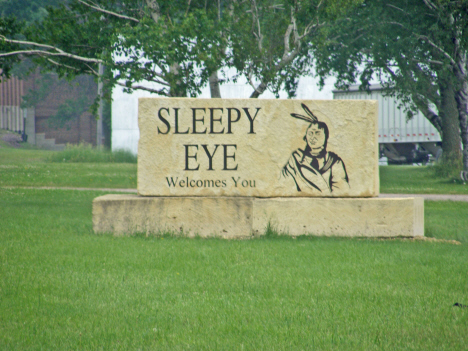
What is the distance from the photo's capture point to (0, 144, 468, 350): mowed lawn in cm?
354

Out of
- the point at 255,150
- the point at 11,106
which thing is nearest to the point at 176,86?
the point at 255,150

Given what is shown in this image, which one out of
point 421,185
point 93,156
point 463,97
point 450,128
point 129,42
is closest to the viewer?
point 129,42

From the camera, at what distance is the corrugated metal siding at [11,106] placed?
134 feet

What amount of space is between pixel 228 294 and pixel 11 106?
4066 centimetres

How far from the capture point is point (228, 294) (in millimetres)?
4609

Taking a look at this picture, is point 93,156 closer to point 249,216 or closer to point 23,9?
point 23,9

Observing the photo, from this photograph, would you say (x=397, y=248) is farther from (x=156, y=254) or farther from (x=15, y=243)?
Answer: (x=15, y=243)

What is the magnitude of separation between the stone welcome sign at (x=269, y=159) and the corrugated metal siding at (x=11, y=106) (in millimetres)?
36748

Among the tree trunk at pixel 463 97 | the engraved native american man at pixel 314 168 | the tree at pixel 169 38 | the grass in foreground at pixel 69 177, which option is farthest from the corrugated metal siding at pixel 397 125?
the engraved native american man at pixel 314 168

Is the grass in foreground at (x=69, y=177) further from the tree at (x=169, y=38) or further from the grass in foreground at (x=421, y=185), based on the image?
the grass in foreground at (x=421, y=185)

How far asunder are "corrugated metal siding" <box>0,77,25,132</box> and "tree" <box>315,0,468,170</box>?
92.6 feet

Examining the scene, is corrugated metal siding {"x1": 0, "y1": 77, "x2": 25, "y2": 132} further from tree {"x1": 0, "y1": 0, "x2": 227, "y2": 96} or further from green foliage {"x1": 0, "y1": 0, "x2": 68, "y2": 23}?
tree {"x1": 0, "y1": 0, "x2": 227, "y2": 96}

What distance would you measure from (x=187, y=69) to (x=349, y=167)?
23.5ft

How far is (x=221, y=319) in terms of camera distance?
3.92 meters
